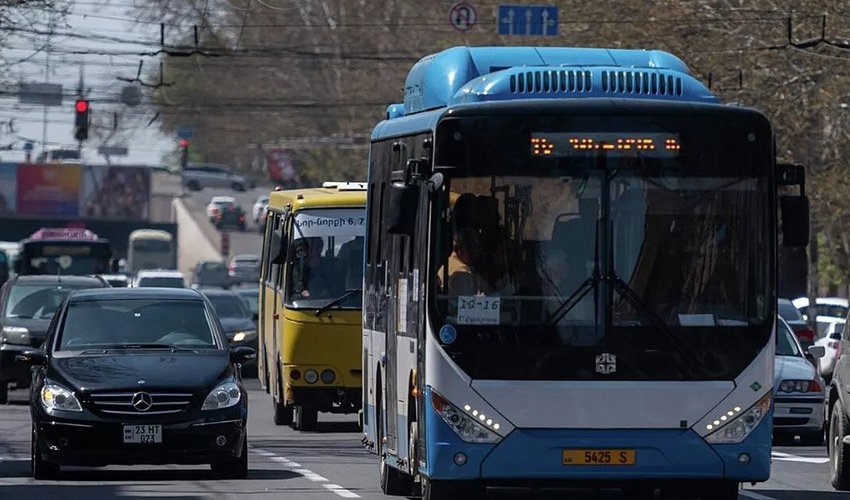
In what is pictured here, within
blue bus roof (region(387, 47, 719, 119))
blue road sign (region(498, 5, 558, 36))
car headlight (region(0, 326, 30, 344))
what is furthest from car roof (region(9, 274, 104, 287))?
blue bus roof (region(387, 47, 719, 119))

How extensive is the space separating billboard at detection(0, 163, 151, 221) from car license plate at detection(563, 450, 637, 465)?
10416 cm

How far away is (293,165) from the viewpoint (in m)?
111

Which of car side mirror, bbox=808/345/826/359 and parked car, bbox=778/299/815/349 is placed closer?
car side mirror, bbox=808/345/826/359

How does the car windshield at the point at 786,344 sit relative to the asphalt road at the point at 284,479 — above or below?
above

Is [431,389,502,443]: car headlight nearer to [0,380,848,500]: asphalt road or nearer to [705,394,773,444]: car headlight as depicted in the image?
[705,394,773,444]: car headlight

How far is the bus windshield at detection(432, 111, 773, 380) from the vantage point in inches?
518

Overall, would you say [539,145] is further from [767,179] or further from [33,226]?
[33,226]

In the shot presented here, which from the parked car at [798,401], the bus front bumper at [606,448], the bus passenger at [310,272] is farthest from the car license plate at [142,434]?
the parked car at [798,401]

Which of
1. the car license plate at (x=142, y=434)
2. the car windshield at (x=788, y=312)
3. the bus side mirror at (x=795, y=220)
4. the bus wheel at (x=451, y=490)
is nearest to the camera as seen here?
the bus side mirror at (x=795, y=220)

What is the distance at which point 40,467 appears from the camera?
17.2 meters

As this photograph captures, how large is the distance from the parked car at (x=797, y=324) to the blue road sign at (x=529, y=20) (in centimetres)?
847

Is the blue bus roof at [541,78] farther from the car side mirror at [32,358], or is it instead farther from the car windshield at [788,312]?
the car windshield at [788,312]

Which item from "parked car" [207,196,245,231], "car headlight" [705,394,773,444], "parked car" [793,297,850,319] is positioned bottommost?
"parked car" [207,196,245,231]

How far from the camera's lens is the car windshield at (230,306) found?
137 ft
